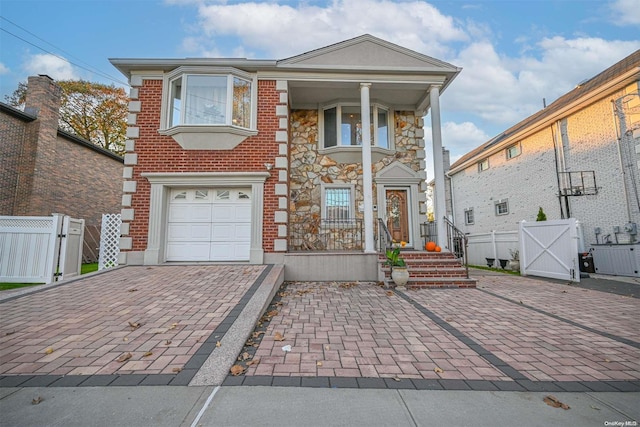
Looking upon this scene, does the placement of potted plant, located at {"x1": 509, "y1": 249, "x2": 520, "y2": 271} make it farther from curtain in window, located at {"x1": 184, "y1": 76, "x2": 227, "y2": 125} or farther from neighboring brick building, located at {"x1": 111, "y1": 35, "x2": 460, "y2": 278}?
curtain in window, located at {"x1": 184, "y1": 76, "x2": 227, "y2": 125}

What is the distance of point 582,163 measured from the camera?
32.7 ft

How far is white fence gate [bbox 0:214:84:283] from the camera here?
606cm

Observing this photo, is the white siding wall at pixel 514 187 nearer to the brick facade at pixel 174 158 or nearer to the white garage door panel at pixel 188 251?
the brick facade at pixel 174 158

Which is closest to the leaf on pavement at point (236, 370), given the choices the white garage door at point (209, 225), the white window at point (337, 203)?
the white garage door at point (209, 225)

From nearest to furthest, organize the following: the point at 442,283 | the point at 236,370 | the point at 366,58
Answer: the point at 236,370 → the point at 442,283 → the point at 366,58

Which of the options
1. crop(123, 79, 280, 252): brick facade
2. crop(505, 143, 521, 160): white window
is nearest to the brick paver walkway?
crop(123, 79, 280, 252): brick facade

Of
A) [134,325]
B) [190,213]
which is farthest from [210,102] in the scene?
[134,325]

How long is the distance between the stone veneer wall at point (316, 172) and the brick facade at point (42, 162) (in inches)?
408

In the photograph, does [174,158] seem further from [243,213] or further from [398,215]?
[398,215]

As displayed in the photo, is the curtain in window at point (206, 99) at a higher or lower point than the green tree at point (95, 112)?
lower

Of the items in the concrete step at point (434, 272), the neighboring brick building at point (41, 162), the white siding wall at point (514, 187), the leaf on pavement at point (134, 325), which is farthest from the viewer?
the white siding wall at point (514, 187)

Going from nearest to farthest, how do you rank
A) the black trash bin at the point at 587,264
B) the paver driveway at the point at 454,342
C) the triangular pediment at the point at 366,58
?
the paver driveway at the point at 454,342 → the triangular pediment at the point at 366,58 → the black trash bin at the point at 587,264

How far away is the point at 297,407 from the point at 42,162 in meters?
14.6

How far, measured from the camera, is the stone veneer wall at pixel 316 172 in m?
8.79
